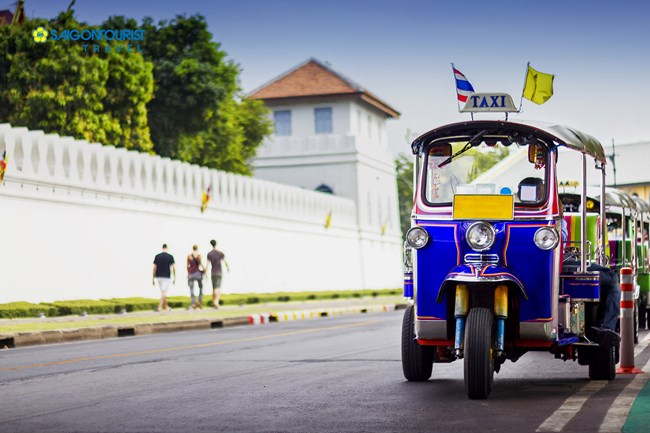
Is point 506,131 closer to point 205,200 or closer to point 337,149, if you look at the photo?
point 205,200

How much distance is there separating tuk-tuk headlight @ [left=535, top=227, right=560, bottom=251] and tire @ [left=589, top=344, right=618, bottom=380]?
1.68 meters

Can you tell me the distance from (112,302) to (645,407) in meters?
24.0

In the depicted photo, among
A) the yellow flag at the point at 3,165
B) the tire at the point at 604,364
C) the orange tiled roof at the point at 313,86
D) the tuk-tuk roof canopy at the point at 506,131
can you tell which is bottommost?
the tire at the point at 604,364

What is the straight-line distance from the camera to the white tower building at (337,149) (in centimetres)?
7144

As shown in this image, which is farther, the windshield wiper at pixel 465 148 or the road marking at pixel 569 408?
the windshield wiper at pixel 465 148

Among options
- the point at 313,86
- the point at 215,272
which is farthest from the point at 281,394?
the point at 313,86

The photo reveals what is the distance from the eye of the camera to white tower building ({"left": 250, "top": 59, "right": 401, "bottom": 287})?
71.4 m

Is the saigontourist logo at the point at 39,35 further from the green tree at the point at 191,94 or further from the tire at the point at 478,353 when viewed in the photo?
the tire at the point at 478,353

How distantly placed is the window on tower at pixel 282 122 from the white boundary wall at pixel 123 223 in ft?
63.9

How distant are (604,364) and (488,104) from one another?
2807 millimetres

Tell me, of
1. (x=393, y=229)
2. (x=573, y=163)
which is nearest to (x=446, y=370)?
(x=573, y=163)

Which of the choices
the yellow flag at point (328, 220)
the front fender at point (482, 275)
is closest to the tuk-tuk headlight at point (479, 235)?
the front fender at point (482, 275)

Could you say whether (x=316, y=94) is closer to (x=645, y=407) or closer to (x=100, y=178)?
(x=100, y=178)

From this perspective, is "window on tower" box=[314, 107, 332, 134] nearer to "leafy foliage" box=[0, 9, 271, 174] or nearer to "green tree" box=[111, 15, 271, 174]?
"leafy foliage" box=[0, 9, 271, 174]
